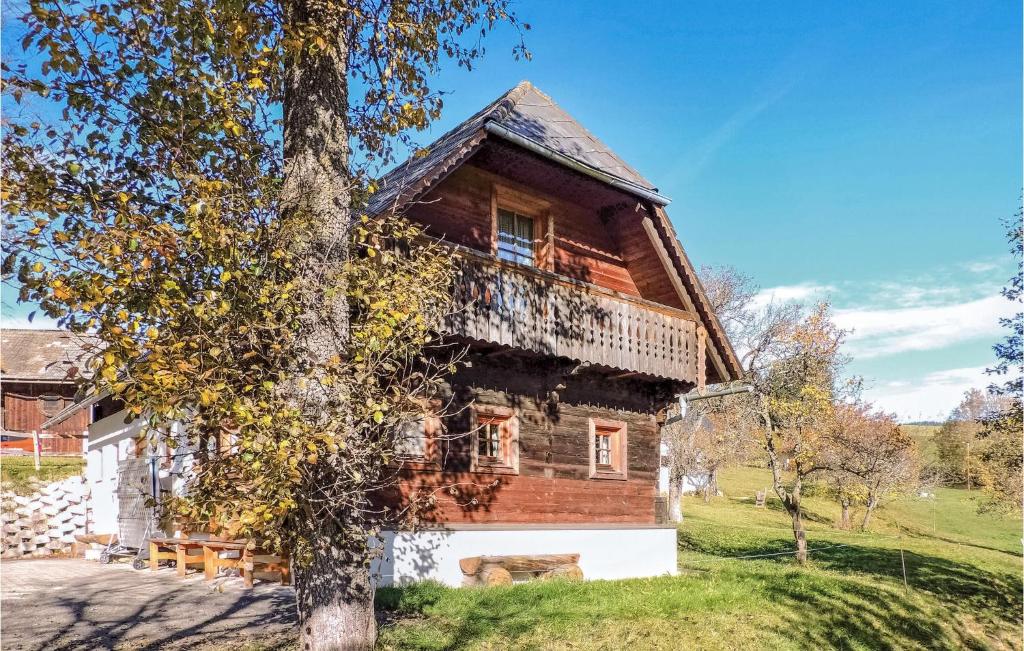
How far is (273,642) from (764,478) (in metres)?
50.4

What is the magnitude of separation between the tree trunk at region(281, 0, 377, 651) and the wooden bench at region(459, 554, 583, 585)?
481 centimetres

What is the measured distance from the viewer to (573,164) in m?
12.1

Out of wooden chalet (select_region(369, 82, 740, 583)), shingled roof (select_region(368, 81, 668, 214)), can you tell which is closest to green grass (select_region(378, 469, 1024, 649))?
wooden chalet (select_region(369, 82, 740, 583))

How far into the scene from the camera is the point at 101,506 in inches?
730

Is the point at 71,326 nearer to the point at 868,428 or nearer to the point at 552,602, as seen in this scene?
the point at 552,602

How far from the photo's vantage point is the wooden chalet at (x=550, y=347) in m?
11.0

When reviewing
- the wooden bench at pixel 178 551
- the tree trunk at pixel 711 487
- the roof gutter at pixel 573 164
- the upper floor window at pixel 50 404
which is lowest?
the tree trunk at pixel 711 487

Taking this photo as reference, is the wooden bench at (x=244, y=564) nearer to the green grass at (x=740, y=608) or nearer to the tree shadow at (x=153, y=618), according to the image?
the tree shadow at (x=153, y=618)

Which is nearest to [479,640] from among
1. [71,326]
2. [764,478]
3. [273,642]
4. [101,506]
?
[273,642]

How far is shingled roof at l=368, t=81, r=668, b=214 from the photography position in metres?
10.3

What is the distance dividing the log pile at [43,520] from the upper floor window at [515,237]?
44.1 ft

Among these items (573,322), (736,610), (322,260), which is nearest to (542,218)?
(573,322)

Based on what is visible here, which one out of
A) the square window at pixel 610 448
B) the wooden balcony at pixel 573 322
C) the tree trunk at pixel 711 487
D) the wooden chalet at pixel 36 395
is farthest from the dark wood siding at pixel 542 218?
the tree trunk at pixel 711 487

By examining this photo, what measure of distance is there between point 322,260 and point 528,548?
729 centimetres
